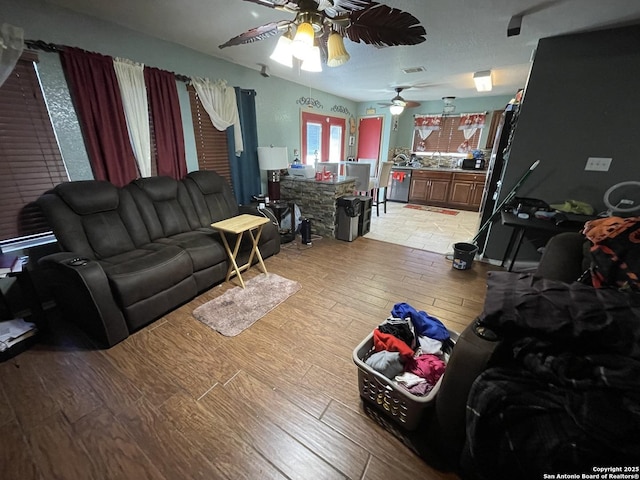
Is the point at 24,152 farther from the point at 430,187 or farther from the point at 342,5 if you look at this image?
the point at 430,187

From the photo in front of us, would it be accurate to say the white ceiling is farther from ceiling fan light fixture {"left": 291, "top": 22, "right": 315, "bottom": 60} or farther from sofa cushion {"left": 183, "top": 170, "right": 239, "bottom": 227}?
sofa cushion {"left": 183, "top": 170, "right": 239, "bottom": 227}

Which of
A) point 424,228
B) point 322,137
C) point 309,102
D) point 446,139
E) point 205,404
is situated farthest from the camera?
point 446,139

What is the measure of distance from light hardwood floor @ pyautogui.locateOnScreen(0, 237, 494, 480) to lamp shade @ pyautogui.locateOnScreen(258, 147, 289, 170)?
2.01 metres

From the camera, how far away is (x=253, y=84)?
3.56 meters

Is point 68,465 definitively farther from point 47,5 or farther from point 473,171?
point 473,171

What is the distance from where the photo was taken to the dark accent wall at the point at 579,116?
216 cm

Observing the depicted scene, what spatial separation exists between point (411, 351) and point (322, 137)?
486 cm

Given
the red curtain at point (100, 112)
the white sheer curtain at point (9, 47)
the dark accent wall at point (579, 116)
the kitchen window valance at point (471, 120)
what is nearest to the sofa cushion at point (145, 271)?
the red curtain at point (100, 112)

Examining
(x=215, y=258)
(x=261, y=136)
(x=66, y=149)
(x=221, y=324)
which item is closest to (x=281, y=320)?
(x=221, y=324)

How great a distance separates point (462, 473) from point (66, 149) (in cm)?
346

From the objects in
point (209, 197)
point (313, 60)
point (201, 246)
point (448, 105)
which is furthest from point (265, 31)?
point (448, 105)

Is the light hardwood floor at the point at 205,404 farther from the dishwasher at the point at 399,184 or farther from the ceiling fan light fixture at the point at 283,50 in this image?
the dishwasher at the point at 399,184

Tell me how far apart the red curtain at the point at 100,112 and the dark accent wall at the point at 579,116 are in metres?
3.93

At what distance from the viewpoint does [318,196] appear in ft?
12.2
